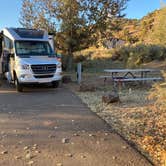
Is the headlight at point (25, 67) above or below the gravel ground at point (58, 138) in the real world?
above

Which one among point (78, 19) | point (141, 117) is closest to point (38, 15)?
point (78, 19)

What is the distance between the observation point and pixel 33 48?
16.2 m

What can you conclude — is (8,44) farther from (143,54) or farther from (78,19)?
(143,54)

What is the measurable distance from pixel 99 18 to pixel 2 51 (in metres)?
8.29

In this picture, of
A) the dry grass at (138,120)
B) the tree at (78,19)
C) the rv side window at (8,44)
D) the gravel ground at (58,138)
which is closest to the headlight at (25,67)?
the rv side window at (8,44)

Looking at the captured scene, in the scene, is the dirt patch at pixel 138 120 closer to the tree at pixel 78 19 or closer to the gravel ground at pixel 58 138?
the gravel ground at pixel 58 138

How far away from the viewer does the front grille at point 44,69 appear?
14719 mm

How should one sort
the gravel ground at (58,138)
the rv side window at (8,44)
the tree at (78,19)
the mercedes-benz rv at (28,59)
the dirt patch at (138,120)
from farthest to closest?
1. the tree at (78,19)
2. the rv side window at (8,44)
3. the mercedes-benz rv at (28,59)
4. the dirt patch at (138,120)
5. the gravel ground at (58,138)

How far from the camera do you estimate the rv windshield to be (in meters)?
15.7

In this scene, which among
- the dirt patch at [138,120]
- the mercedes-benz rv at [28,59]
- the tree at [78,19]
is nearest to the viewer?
the dirt patch at [138,120]

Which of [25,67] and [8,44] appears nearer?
[25,67]

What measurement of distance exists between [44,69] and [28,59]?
2.45ft

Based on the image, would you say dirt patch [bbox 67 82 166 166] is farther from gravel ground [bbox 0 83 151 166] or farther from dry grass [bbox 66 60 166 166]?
gravel ground [bbox 0 83 151 166]

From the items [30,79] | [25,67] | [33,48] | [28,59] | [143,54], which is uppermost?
[33,48]
